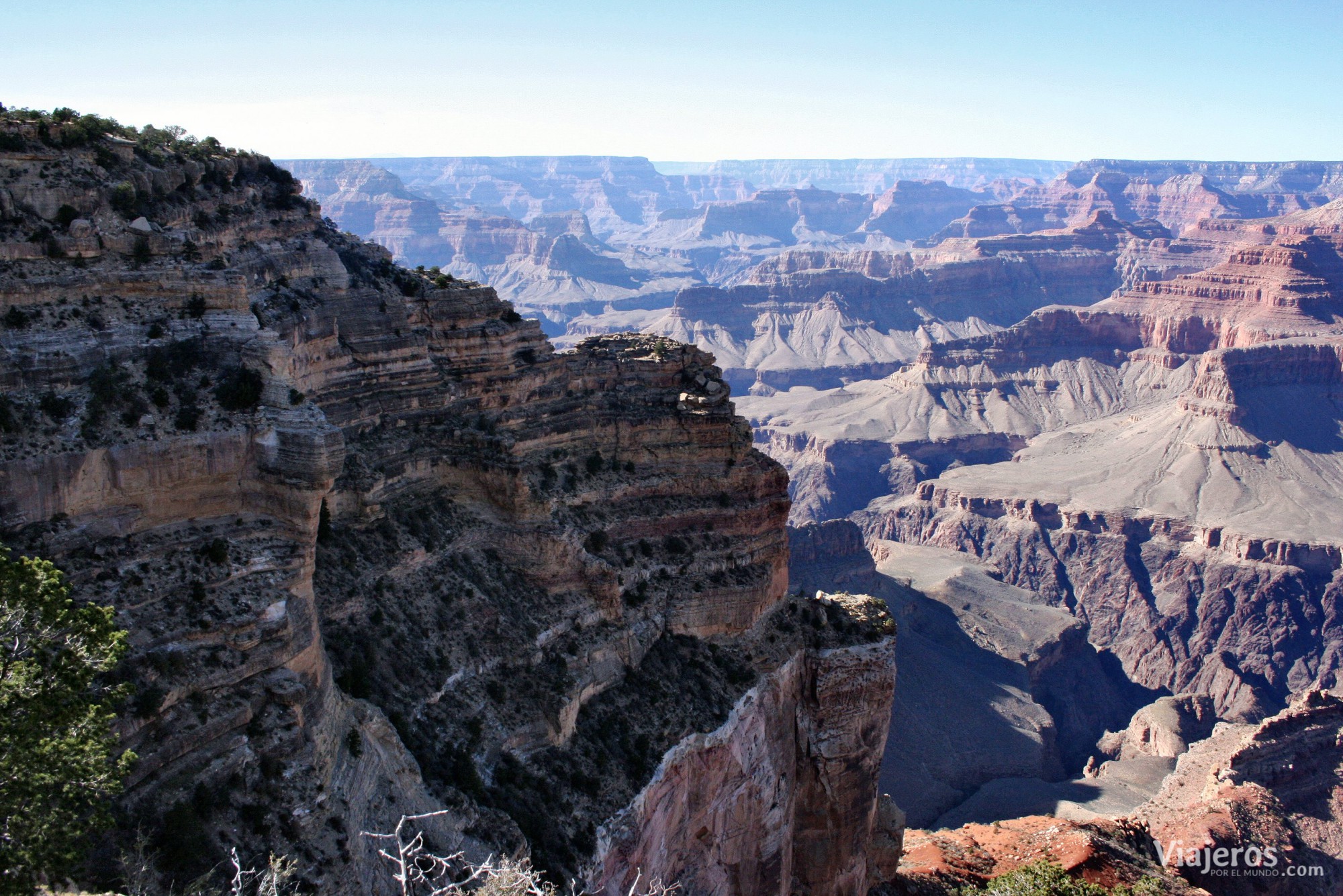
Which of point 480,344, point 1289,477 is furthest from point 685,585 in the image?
point 1289,477

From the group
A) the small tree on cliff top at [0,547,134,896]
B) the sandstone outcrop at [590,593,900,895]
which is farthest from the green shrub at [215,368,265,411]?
the sandstone outcrop at [590,593,900,895]

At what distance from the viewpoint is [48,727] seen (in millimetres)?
19109

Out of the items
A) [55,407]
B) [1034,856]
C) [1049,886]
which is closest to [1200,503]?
[1034,856]

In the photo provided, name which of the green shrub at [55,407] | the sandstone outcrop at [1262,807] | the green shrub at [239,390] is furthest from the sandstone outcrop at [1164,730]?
the green shrub at [55,407]

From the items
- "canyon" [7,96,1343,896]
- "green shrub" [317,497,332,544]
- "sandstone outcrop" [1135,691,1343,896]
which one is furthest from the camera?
"sandstone outcrop" [1135,691,1343,896]

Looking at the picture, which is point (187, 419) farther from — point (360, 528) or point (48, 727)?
point (48, 727)

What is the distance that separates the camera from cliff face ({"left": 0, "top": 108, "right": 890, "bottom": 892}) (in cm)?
2517

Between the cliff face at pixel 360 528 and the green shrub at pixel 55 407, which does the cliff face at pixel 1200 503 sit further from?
the green shrub at pixel 55 407

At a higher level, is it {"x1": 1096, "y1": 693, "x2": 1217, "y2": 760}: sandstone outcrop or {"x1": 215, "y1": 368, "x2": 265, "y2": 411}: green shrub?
{"x1": 215, "y1": 368, "x2": 265, "y2": 411}: green shrub

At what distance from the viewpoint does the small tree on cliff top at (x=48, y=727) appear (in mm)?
18234

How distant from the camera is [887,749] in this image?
3132 inches

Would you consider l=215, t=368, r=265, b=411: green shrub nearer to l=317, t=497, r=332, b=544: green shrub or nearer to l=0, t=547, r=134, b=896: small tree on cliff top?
l=317, t=497, r=332, b=544: green shrub

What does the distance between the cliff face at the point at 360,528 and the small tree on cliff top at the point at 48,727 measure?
3.05 metres

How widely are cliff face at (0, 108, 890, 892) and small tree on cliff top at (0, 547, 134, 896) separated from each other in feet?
10.0
